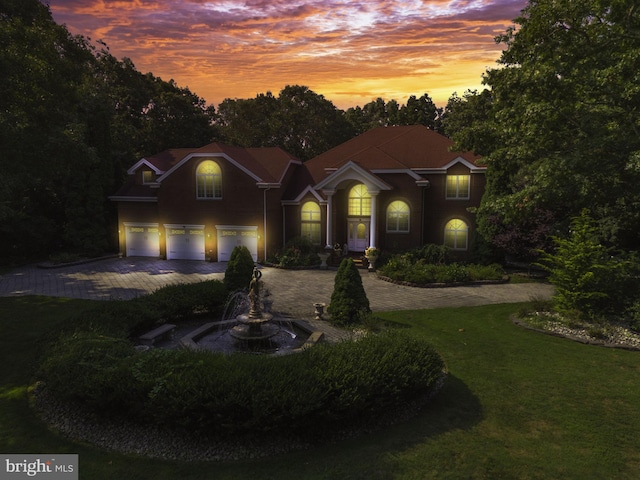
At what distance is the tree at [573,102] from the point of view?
13820mm

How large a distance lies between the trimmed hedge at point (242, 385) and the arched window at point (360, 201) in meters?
20.2

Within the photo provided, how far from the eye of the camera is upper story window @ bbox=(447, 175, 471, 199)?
90.1 feet

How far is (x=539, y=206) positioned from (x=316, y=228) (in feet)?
46.3

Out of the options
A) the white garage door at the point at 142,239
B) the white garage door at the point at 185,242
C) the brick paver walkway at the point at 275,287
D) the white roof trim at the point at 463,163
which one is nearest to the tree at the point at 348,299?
the brick paver walkway at the point at 275,287

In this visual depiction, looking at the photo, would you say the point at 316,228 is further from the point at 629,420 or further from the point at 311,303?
the point at 629,420

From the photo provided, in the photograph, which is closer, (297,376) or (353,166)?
(297,376)

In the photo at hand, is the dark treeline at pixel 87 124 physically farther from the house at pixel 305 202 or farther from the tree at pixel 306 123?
the house at pixel 305 202

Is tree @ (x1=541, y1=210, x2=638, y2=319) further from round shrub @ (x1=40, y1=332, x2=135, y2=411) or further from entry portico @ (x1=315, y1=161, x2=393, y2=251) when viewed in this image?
round shrub @ (x1=40, y1=332, x2=135, y2=411)

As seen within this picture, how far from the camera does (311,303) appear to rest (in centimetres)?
1805

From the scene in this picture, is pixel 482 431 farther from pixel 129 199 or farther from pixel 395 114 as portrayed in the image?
pixel 395 114

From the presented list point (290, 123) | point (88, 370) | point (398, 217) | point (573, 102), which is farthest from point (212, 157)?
point (290, 123)

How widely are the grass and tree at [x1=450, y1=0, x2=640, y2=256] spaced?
6354 mm

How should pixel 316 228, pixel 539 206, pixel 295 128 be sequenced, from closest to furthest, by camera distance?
pixel 539 206
pixel 316 228
pixel 295 128

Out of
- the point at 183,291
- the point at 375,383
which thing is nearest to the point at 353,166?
the point at 183,291
